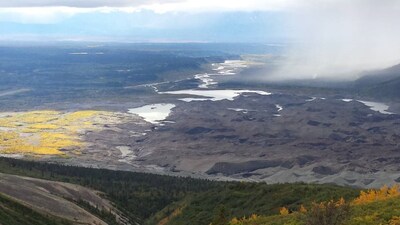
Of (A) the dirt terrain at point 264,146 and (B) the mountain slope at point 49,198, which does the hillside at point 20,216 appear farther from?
(A) the dirt terrain at point 264,146

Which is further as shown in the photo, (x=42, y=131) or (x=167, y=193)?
(x=42, y=131)

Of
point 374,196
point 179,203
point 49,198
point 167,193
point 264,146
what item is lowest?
point 264,146

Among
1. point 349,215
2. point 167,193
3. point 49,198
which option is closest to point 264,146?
point 167,193

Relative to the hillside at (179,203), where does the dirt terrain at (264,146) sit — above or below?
below

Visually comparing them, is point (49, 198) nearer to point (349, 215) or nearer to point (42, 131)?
point (349, 215)

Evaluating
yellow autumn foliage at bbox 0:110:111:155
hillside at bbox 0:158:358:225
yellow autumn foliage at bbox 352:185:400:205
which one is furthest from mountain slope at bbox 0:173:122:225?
yellow autumn foliage at bbox 0:110:111:155

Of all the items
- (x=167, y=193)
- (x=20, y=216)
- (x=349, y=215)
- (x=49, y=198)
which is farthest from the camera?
(x=167, y=193)

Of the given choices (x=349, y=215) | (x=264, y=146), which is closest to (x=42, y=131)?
(x=264, y=146)

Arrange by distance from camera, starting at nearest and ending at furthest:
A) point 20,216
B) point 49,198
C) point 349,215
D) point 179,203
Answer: point 349,215
point 20,216
point 49,198
point 179,203

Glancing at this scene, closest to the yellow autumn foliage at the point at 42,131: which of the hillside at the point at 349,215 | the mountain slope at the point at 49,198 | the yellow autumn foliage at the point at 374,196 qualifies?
the mountain slope at the point at 49,198

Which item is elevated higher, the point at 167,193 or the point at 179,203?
the point at 179,203

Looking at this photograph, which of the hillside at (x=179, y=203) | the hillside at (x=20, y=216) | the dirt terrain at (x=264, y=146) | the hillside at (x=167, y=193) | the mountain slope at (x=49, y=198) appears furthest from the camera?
the dirt terrain at (x=264, y=146)

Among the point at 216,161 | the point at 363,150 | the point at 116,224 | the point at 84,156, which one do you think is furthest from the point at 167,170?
the point at 116,224

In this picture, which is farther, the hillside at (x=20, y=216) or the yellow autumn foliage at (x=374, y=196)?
the hillside at (x=20, y=216)
